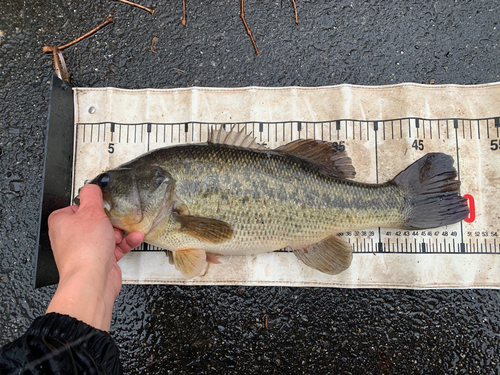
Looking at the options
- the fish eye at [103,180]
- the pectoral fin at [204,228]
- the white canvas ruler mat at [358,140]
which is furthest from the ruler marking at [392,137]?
the pectoral fin at [204,228]

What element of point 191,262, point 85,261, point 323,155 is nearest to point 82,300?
point 85,261

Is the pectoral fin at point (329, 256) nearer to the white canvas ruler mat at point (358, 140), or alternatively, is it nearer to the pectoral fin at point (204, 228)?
the white canvas ruler mat at point (358, 140)

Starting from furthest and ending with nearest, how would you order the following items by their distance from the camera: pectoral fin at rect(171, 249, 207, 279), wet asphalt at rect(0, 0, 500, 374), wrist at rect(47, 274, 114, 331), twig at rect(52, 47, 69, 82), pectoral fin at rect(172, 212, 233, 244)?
1. twig at rect(52, 47, 69, 82)
2. wet asphalt at rect(0, 0, 500, 374)
3. pectoral fin at rect(171, 249, 207, 279)
4. pectoral fin at rect(172, 212, 233, 244)
5. wrist at rect(47, 274, 114, 331)

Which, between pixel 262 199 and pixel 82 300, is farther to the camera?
pixel 262 199

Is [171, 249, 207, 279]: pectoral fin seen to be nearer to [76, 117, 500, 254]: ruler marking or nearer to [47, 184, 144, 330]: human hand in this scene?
[47, 184, 144, 330]: human hand

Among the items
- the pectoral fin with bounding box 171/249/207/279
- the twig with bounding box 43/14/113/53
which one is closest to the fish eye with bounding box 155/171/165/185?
the pectoral fin with bounding box 171/249/207/279

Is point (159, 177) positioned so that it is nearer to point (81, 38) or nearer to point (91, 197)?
point (91, 197)
